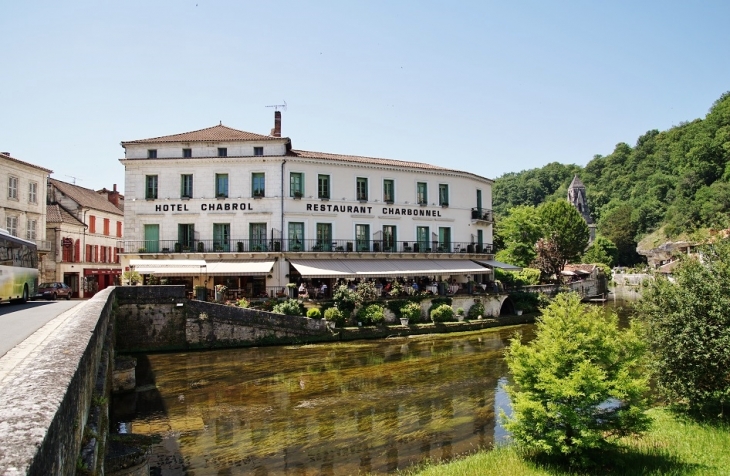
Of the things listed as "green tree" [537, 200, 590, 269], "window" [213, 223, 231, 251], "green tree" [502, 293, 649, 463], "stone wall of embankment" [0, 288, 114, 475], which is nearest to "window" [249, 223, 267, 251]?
"window" [213, 223, 231, 251]

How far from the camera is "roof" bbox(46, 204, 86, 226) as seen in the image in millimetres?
35375

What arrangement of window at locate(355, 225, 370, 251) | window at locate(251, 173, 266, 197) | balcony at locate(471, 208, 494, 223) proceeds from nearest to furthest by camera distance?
window at locate(251, 173, 266, 197) → window at locate(355, 225, 370, 251) → balcony at locate(471, 208, 494, 223)

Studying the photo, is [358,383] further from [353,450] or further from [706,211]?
[706,211]

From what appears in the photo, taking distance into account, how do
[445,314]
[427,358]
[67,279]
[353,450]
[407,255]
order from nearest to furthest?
[353,450] → [427,358] → [445,314] → [407,255] → [67,279]

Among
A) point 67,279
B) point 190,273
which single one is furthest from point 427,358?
point 67,279

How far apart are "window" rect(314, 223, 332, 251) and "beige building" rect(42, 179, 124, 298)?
539 inches

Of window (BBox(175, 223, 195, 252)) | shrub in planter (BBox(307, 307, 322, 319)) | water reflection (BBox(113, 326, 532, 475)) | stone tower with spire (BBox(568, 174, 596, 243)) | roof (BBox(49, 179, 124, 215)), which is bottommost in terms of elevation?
water reflection (BBox(113, 326, 532, 475))

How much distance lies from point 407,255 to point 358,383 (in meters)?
15.6

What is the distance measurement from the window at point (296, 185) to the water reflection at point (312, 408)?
1046cm

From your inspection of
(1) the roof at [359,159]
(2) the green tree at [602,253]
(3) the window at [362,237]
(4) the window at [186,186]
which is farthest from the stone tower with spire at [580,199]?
(4) the window at [186,186]

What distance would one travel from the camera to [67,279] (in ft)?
119

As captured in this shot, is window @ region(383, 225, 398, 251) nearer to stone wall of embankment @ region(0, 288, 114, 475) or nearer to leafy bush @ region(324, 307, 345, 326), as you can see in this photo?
leafy bush @ region(324, 307, 345, 326)

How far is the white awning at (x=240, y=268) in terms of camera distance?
88.1ft

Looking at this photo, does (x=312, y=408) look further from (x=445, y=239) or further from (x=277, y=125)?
(x=277, y=125)
